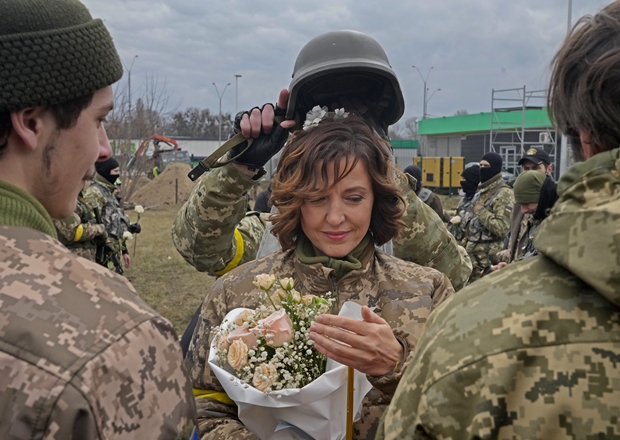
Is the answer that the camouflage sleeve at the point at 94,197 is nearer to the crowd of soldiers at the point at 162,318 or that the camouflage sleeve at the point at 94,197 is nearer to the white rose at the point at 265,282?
the white rose at the point at 265,282

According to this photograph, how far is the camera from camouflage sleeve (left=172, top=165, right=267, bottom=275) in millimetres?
2844

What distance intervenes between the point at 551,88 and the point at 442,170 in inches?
1139

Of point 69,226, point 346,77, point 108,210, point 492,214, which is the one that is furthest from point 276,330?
point 108,210

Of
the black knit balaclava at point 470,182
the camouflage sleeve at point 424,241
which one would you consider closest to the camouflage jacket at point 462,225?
the black knit balaclava at point 470,182

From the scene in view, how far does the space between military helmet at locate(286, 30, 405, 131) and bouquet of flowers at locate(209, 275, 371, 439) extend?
1.09m

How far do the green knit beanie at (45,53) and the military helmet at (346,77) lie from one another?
1409 mm

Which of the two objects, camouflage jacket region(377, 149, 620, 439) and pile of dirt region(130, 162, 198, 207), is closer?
camouflage jacket region(377, 149, 620, 439)

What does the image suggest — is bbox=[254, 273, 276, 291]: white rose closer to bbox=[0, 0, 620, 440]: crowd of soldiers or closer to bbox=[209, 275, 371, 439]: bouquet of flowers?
bbox=[209, 275, 371, 439]: bouquet of flowers

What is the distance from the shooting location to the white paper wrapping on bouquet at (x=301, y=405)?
1.84m

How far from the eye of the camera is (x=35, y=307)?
1136 mm

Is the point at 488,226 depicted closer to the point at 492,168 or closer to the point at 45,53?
the point at 492,168

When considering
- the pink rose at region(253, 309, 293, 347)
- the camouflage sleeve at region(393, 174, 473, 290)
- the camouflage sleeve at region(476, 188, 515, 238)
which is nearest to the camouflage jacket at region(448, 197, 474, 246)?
the camouflage sleeve at region(476, 188, 515, 238)

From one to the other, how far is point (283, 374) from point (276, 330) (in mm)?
139

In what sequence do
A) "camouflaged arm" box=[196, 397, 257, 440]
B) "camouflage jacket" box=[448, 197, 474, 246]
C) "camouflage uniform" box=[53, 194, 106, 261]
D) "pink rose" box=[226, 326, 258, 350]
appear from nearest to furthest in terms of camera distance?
"pink rose" box=[226, 326, 258, 350] → "camouflaged arm" box=[196, 397, 257, 440] → "camouflage uniform" box=[53, 194, 106, 261] → "camouflage jacket" box=[448, 197, 474, 246]
